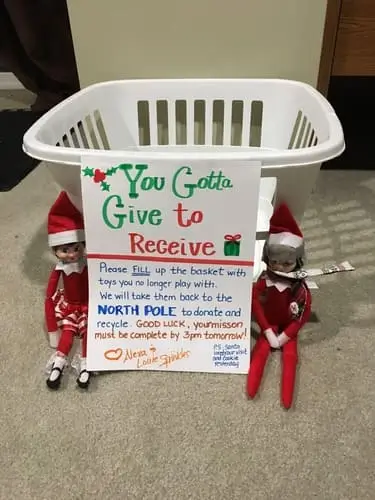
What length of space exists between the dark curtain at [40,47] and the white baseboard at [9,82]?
237 millimetres

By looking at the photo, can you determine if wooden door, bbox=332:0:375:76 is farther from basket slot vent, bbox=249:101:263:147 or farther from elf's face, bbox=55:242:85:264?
elf's face, bbox=55:242:85:264

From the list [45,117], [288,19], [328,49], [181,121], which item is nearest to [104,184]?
[45,117]

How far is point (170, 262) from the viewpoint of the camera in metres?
0.86

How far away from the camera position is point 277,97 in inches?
43.7

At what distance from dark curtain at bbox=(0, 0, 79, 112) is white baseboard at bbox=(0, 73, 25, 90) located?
24 cm

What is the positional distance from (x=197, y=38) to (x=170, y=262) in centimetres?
54

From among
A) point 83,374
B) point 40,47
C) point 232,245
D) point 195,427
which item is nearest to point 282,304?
point 232,245

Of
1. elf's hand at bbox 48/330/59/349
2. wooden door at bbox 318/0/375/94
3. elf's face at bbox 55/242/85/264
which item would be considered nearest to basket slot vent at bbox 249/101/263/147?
wooden door at bbox 318/0/375/94

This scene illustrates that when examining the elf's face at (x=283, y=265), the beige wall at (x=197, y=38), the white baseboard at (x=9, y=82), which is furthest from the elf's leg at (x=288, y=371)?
the white baseboard at (x=9, y=82)

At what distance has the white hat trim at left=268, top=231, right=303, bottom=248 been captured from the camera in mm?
834

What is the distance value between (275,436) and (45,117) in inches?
26.2

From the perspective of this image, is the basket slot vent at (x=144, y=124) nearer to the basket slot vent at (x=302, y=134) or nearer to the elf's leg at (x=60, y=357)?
the basket slot vent at (x=302, y=134)

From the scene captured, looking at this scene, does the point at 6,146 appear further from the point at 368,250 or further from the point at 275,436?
the point at 275,436

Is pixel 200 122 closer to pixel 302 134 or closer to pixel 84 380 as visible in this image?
pixel 302 134
